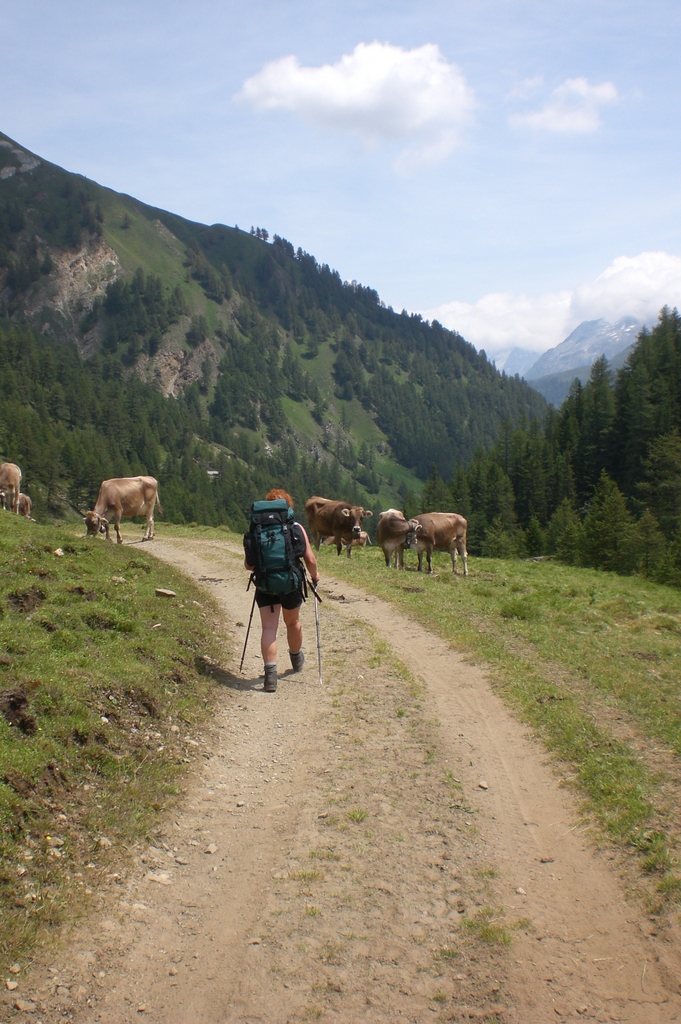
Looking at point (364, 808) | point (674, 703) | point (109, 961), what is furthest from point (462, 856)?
point (674, 703)

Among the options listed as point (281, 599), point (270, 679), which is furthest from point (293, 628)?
point (270, 679)

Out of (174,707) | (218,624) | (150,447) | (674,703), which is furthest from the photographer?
(150,447)

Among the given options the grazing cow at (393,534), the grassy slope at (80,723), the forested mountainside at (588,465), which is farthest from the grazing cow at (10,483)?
the forested mountainside at (588,465)

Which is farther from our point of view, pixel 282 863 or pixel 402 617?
pixel 402 617

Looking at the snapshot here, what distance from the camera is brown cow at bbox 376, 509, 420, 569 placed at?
2617cm

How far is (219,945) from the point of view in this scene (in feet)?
17.4

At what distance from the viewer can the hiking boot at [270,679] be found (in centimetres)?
1105

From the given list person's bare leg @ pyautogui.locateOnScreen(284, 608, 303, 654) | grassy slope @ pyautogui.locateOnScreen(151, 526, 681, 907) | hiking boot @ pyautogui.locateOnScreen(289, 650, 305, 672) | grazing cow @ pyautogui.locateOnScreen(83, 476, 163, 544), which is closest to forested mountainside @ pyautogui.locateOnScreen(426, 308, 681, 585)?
grazing cow @ pyautogui.locateOnScreen(83, 476, 163, 544)

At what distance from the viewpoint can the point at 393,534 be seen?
2642cm

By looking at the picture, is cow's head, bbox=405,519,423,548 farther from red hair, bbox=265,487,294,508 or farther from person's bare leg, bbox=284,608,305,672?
red hair, bbox=265,487,294,508

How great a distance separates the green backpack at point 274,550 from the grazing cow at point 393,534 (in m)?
15.2

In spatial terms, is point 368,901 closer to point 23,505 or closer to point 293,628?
point 293,628

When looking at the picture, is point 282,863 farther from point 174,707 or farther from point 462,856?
point 174,707

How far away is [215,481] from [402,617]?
Answer: 7253 inches
